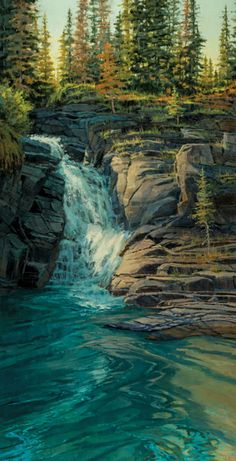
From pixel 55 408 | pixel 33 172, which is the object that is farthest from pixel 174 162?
pixel 55 408

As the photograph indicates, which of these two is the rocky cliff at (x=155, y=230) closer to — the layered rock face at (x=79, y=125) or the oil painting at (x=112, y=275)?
the oil painting at (x=112, y=275)

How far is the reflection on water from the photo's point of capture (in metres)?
5.07

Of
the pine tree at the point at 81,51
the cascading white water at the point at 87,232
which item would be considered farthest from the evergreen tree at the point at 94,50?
the cascading white water at the point at 87,232

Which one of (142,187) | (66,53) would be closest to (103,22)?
(66,53)

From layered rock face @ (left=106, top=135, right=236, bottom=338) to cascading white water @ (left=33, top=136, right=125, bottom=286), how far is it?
3.30 feet

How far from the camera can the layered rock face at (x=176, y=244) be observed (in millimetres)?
11094

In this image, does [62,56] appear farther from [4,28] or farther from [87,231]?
Result: [87,231]

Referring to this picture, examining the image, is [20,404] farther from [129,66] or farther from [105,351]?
[129,66]

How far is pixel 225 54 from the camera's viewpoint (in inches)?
2234

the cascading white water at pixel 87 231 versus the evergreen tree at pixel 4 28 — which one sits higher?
the evergreen tree at pixel 4 28

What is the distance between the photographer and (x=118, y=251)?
1834cm

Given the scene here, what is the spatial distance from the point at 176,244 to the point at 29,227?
637 cm

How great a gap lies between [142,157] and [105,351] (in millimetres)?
14135

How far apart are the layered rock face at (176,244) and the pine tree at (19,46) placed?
20322mm
